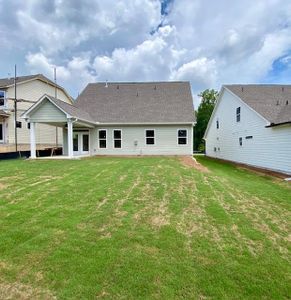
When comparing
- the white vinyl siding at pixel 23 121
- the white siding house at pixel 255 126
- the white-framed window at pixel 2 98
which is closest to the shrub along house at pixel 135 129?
the white siding house at pixel 255 126

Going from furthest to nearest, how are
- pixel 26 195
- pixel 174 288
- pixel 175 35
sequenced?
1. pixel 175 35
2. pixel 26 195
3. pixel 174 288

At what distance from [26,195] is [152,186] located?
11.5 ft

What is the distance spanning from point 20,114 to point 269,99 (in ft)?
71.9

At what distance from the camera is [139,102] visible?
2044cm

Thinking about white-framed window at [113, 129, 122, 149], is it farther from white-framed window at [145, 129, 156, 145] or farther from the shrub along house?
white-framed window at [145, 129, 156, 145]

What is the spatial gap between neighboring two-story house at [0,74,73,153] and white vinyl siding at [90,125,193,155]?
803 cm

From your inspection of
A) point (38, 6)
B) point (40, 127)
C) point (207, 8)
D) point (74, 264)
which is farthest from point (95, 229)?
point (40, 127)

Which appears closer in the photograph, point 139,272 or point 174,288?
point 174,288

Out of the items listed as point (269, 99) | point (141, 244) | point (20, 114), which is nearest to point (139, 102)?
point (269, 99)

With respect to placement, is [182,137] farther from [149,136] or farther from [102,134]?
[102,134]

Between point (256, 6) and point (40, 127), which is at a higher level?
point (256, 6)

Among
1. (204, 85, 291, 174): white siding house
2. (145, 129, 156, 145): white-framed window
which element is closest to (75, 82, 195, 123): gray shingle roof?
(145, 129, 156, 145): white-framed window

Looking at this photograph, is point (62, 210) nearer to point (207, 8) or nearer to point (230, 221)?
point (230, 221)

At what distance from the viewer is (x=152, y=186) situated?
7277 millimetres
